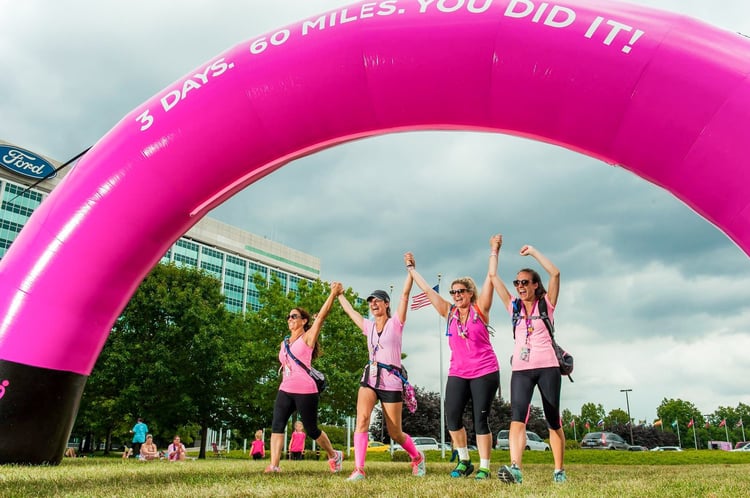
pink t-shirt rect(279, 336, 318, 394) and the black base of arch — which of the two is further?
pink t-shirt rect(279, 336, 318, 394)

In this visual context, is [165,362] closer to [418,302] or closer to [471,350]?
[418,302]

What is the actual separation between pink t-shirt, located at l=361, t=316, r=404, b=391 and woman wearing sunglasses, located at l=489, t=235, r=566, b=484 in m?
1.21

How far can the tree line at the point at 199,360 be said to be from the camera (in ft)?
77.6

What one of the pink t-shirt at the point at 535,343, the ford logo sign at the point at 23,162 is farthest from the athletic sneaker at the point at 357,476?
the ford logo sign at the point at 23,162

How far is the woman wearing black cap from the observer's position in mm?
6023

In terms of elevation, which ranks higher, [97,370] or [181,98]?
[181,98]

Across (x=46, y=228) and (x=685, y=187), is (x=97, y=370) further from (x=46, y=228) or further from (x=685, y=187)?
(x=685, y=187)

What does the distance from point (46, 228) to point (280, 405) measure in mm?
2915

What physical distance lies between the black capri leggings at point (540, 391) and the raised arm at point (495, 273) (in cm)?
71

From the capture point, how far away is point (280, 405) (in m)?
6.64

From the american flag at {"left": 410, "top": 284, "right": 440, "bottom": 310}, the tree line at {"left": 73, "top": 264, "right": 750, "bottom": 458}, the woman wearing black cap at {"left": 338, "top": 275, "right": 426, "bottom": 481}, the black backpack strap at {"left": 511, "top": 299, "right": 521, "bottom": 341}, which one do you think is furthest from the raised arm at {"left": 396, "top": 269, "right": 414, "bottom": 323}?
the tree line at {"left": 73, "top": 264, "right": 750, "bottom": 458}

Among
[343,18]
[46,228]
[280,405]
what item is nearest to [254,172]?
[343,18]

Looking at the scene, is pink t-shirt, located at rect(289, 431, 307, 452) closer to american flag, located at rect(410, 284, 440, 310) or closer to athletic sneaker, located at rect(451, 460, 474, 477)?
american flag, located at rect(410, 284, 440, 310)

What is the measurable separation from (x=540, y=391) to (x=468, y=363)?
81cm
